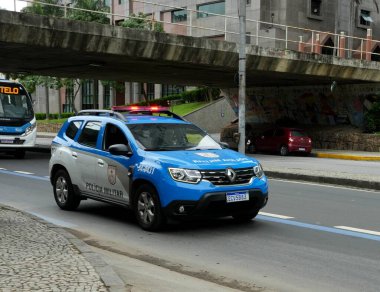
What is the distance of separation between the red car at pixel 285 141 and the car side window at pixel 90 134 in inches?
791

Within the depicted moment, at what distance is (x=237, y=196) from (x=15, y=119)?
54.6 ft

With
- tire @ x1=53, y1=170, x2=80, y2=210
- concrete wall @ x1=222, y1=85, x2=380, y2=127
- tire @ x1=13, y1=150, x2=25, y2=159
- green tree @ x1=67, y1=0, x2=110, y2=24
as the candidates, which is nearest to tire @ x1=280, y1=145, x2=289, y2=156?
concrete wall @ x1=222, y1=85, x2=380, y2=127

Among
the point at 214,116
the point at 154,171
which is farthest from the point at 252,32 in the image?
the point at 154,171

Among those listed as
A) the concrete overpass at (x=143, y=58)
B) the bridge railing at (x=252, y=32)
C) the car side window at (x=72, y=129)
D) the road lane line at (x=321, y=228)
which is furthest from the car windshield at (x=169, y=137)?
the bridge railing at (x=252, y=32)

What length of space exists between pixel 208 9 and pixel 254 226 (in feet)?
170

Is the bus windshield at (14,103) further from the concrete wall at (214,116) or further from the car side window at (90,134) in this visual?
the concrete wall at (214,116)

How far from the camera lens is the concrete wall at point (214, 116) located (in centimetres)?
5075

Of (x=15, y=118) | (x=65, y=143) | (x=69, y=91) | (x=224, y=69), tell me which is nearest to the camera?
(x=65, y=143)

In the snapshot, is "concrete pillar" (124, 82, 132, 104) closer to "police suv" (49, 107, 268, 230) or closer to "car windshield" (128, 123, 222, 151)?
"police suv" (49, 107, 268, 230)

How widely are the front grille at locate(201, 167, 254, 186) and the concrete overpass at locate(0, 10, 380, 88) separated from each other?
13.0m

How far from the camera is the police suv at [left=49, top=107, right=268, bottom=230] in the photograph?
25.0ft

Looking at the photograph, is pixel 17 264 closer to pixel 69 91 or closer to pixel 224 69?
pixel 224 69

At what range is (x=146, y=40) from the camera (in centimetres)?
2116

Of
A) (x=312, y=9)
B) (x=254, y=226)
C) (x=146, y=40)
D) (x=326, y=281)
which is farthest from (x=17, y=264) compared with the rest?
(x=312, y=9)
